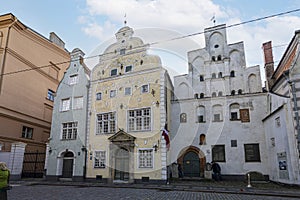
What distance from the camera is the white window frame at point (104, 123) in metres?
19.5

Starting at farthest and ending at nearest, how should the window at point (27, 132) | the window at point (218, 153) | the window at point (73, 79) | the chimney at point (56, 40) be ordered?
1. the chimney at point (56, 40)
2. the window at point (27, 132)
3. the window at point (73, 79)
4. the window at point (218, 153)

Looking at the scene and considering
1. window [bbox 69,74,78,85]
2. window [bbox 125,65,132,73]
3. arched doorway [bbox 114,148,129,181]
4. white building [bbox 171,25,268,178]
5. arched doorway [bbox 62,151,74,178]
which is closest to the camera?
arched doorway [bbox 114,148,129,181]

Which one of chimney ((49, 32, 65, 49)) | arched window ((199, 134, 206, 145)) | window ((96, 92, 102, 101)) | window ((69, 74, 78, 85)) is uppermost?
chimney ((49, 32, 65, 49))

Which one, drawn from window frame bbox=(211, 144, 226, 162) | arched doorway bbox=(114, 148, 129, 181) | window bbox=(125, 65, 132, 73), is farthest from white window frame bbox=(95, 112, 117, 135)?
window frame bbox=(211, 144, 226, 162)

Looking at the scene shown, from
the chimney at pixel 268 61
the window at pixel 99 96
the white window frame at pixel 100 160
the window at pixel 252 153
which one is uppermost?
the chimney at pixel 268 61

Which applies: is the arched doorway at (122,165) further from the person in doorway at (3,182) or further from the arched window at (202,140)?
the person in doorway at (3,182)

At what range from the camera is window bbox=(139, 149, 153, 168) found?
17495 mm

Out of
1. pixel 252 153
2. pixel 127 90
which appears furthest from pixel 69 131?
pixel 252 153

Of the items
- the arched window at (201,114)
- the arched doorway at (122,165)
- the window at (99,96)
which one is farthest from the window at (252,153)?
the window at (99,96)

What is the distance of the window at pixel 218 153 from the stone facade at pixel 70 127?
1101cm

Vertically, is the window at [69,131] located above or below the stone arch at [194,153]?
above

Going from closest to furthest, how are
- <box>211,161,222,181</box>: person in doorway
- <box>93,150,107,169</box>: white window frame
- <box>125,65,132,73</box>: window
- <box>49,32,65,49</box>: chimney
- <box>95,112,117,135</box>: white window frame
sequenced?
1. <box>211,161,222,181</box>: person in doorway
2. <box>93,150,107,169</box>: white window frame
3. <box>95,112,117,135</box>: white window frame
4. <box>125,65,132,73</box>: window
5. <box>49,32,65,49</box>: chimney

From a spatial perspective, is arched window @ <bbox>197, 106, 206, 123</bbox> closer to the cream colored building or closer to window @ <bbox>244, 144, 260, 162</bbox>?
the cream colored building

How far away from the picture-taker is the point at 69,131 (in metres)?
21.1
